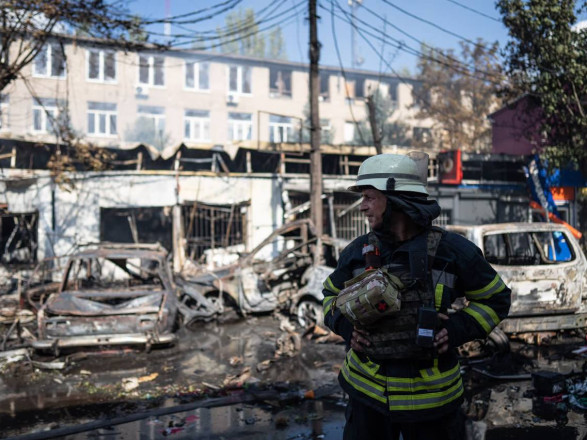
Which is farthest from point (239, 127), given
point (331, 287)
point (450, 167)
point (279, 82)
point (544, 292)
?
point (331, 287)

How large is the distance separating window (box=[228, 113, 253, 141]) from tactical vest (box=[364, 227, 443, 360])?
3037 cm

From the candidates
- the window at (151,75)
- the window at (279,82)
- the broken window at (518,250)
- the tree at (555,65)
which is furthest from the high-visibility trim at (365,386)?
A: the window at (279,82)

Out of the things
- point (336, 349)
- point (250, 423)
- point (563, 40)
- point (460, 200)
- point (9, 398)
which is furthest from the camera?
point (460, 200)

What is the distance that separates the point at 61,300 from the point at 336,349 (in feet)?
13.7

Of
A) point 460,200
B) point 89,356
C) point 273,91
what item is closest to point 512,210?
point 460,200

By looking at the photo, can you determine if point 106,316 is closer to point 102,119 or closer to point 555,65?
point 555,65

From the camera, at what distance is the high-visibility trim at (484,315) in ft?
7.05

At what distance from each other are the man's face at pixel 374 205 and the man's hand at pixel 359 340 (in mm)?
480

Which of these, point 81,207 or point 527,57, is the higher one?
point 527,57

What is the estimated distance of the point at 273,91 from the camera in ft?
109

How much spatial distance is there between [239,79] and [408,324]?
3227cm

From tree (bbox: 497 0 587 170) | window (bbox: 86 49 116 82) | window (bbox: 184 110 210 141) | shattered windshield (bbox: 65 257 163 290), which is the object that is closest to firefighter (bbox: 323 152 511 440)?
shattered windshield (bbox: 65 257 163 290)

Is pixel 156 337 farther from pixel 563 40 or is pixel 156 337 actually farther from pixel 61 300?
pixel 563 40

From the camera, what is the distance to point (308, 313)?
8.91 meters
